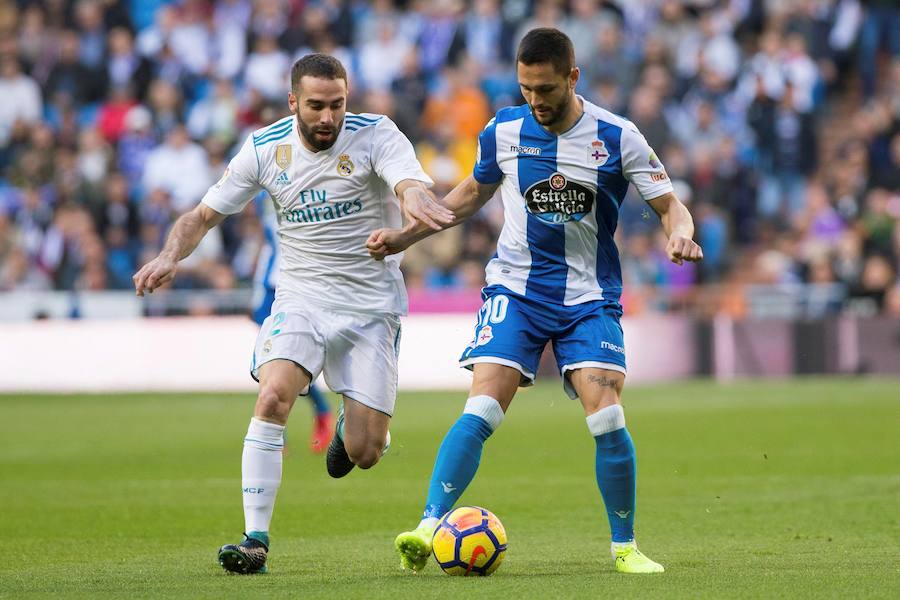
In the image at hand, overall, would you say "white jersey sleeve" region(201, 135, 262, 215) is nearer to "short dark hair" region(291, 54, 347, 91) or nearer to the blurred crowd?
"short dark hair" region(291, 54, 347, 91)

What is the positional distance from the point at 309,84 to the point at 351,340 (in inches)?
53.0

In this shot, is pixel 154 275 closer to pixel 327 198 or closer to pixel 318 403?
pixel 327 198

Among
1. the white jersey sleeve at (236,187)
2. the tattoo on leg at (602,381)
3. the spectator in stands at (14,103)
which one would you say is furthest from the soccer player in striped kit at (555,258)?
the spectator in stands at (14,103)

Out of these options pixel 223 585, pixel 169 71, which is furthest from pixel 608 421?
pixel 169 71

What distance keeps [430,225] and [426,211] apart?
8 centimetres

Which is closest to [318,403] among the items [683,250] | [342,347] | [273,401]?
[342,347]

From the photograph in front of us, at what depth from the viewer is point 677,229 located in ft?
22.9

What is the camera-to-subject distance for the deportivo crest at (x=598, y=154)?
7.30 m

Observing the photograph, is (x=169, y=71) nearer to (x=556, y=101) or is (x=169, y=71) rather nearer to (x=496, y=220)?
(x=496, y=220)

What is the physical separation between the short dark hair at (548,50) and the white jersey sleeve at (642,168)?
1.50 ft

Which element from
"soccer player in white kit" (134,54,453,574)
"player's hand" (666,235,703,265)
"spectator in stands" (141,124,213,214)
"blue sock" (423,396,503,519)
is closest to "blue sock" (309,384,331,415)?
"soccer player in white kit" (134,54,453,574)

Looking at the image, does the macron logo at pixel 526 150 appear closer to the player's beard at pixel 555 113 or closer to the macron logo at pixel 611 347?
the player's beard at pixel 555 113

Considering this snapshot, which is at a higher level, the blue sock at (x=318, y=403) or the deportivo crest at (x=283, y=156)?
the deportivo crest at (x=283, y=156)

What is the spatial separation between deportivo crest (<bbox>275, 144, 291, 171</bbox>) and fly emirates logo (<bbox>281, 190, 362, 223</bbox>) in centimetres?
16
